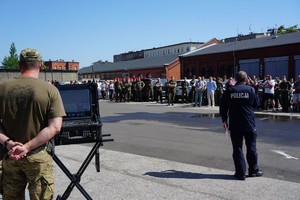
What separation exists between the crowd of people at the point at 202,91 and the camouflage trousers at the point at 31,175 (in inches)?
331

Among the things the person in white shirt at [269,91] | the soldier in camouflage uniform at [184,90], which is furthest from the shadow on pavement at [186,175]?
the soldier in camouflage uniform at [184,90]

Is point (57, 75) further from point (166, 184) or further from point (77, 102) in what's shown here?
point (77, 102)

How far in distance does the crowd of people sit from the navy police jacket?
4.48 m

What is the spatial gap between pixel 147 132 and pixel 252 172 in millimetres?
6237

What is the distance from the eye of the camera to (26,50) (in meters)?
3.56

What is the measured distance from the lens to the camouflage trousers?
3.50m

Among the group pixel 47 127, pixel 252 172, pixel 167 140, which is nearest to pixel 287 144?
pixel 167 140

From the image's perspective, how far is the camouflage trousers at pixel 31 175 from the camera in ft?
11.5

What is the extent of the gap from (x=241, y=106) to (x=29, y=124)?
164 inches

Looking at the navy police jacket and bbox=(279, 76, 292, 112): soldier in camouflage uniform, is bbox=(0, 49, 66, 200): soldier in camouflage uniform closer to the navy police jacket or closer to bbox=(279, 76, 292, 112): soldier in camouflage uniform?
the navy police jacket

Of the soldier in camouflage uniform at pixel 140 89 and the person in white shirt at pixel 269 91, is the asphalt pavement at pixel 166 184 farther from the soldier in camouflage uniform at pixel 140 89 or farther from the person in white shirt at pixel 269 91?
the soldier in camouflage uniform at pixel 140 89

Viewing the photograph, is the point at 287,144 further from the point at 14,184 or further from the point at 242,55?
the point at 242,55

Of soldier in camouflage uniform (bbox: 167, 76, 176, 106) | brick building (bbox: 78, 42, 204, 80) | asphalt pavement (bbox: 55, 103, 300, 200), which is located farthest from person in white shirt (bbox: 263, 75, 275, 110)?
brick building (bbox: 78, 42, 204, 80)

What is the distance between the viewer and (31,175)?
3512 mm
